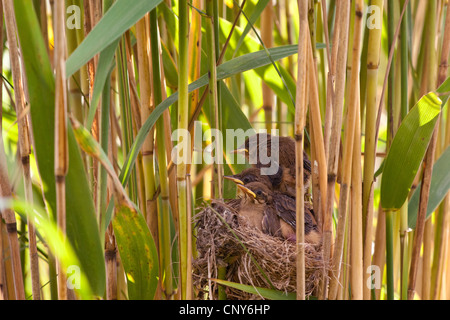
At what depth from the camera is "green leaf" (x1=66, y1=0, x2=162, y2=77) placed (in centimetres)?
56

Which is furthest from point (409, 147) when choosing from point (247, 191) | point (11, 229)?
point (11, 229)

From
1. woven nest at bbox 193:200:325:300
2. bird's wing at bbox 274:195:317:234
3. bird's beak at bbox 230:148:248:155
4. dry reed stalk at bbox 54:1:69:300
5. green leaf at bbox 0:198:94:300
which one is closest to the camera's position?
dry reed stalk at bbox 54:1:69:300

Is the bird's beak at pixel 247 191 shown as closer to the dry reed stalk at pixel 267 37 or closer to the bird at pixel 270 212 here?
the bird at pixel 270 212

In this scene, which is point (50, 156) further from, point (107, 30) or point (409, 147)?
point (409, 147)

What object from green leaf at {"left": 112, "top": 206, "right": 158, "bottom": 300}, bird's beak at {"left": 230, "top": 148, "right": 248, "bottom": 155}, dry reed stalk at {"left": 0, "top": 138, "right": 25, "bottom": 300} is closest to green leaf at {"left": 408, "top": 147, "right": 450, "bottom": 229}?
bird's beak at {"left": 230, "top": 148, "right": 248, "bottom": 155}

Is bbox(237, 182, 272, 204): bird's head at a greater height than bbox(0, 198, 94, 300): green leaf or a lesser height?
greater

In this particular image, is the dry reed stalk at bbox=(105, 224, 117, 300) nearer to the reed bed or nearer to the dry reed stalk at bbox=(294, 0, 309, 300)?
the reed bed

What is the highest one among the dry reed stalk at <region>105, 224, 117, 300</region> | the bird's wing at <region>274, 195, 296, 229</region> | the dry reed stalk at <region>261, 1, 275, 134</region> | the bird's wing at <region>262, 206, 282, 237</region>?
the dry reed stalk at <region>261, 1, 275, 134</region>

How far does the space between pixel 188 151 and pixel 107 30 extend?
28 cm

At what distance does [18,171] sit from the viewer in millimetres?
869

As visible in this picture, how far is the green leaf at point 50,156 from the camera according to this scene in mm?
545

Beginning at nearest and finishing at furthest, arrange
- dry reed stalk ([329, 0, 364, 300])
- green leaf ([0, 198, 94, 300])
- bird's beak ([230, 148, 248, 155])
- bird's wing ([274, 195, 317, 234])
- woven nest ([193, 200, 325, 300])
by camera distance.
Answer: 1. green leaf ([0, 198, 94, 300])
2. dry reed stalk ([329, 0, 364, 300])
3. woven nest ([193, 200, 325, 300])
4. bird's wing ([274, 195, 317, 234])
5. bird's beak ([230, 148, 248, 155])

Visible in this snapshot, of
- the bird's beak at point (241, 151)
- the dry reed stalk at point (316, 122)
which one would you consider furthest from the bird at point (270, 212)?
the dry reed stalk at point (316, 122)
